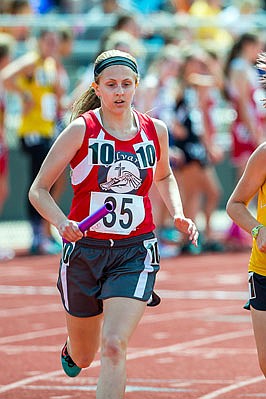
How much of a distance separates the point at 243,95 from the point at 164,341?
642cm

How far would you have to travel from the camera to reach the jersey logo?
627cm

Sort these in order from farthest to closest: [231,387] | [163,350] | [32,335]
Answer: [32,335] < [163,350] < [231,387]

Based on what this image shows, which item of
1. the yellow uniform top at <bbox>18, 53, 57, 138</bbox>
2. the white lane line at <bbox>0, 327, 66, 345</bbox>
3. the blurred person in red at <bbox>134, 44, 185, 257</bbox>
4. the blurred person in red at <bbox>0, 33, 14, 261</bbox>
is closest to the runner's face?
the white lane line at <bbox>0, 327, 66, 345</bbox>

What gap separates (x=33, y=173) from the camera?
48.8 ft

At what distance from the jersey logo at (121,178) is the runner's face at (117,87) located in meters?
0.31

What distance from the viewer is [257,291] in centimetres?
600

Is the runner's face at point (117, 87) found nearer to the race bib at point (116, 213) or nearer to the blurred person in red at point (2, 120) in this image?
the race bib at point (116, 213)

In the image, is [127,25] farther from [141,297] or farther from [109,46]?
[141,297]

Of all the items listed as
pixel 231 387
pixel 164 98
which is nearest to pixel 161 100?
pixel 164 98

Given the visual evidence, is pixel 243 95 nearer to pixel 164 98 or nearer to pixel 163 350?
pixel 164 98

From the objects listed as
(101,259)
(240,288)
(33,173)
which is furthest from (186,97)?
(101,259)

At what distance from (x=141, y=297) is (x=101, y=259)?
32cm

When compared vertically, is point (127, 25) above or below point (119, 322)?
above

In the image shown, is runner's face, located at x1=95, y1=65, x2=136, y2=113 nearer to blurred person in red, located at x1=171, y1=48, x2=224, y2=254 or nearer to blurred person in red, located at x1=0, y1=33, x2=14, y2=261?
blurred person in red, located at x1=0, y1=33, x2=14, y2=261
